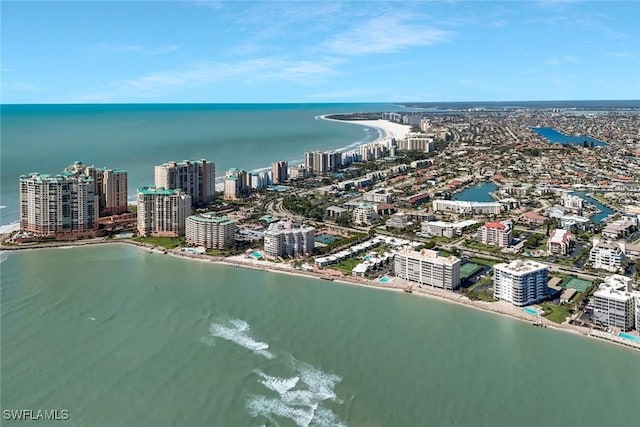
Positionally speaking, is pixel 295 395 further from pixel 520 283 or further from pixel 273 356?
pixel 520 283

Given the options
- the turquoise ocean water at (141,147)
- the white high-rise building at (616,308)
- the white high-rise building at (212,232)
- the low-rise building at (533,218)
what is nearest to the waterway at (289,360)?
the white high-rise building at (616,308)

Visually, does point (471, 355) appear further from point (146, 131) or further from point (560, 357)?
point (146, 131)

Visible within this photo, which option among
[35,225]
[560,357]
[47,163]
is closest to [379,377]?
[560,357]

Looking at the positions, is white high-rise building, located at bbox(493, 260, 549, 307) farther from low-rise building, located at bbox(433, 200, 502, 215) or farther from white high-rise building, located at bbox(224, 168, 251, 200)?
white high-rise building, located at bbox(224, 168, 251, 200)

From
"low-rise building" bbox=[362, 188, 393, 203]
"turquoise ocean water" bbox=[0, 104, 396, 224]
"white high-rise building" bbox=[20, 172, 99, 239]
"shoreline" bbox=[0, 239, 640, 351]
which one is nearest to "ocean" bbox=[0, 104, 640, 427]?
"shoreline" bbox=[0, 239, 640, 351]

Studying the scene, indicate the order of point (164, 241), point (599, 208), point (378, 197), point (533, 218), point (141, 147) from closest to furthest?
point (164, 241) → point (533, 218) → point (599, 208) → point (378, 197) → point (141, 147)

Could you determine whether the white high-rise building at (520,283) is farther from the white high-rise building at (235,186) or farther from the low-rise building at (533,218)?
the white high-rise building at (235,186)

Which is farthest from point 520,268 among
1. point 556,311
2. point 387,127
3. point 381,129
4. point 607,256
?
point 387,127
